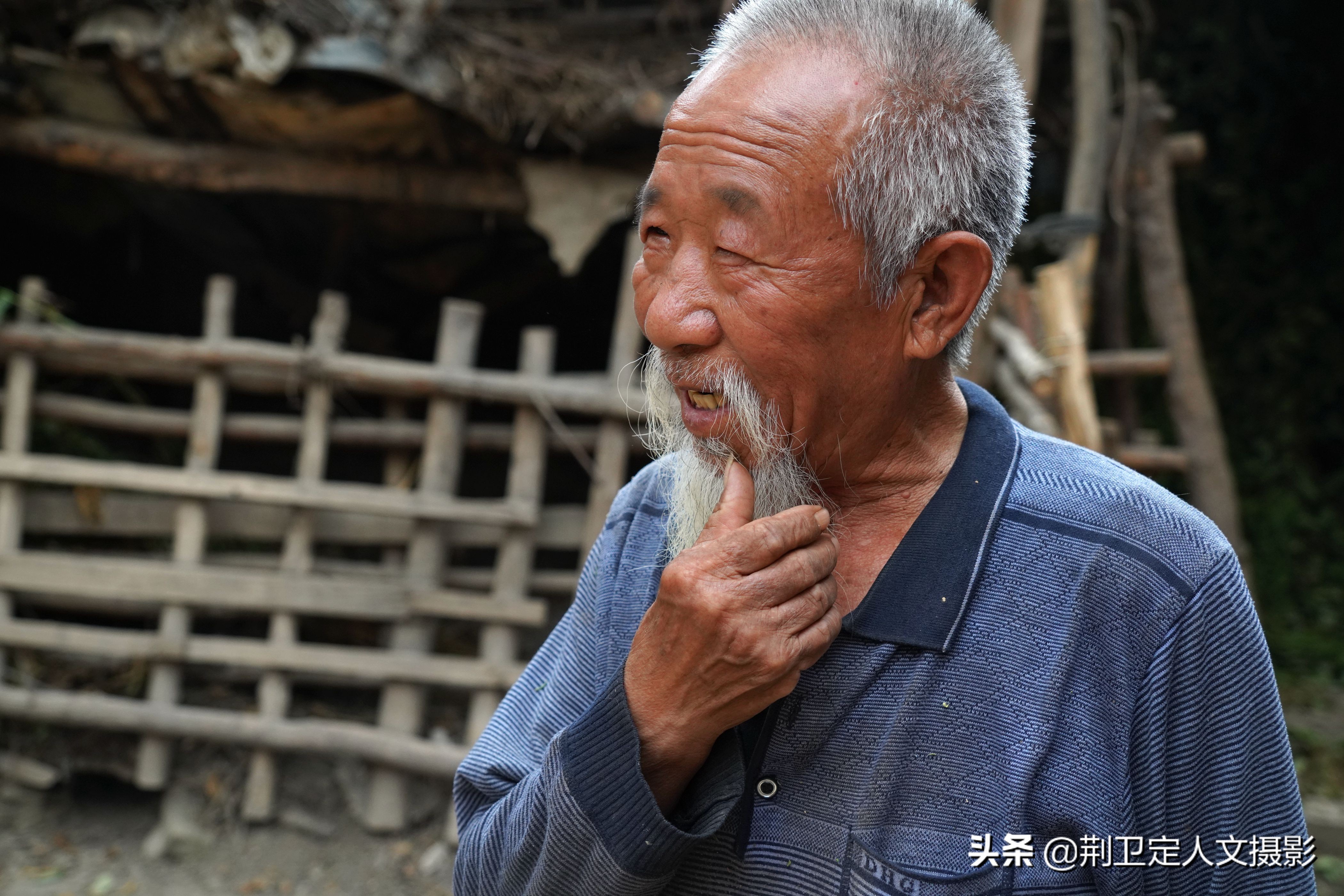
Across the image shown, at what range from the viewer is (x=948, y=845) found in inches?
48.2

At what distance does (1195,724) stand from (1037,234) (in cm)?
285

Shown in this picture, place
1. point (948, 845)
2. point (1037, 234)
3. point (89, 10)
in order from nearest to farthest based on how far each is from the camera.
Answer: point (948, 845)
point (1037, 234)
point (89, 10)

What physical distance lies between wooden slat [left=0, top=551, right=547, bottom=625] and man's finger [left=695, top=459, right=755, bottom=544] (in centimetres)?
330

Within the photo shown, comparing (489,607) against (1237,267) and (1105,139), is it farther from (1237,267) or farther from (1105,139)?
(1237,267)

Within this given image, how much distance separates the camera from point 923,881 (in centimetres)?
121

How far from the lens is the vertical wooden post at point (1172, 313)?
4492 mm

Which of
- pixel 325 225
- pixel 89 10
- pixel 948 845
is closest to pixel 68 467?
pixel 89 10

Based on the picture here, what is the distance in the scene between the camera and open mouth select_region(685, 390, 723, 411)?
51.1 inches

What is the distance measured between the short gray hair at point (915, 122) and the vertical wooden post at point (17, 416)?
4.26 m

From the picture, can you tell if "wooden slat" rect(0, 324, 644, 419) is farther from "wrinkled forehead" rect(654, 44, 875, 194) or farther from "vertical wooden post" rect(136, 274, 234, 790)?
"wrinkled forehead" rect(654, 44, 875, 194)

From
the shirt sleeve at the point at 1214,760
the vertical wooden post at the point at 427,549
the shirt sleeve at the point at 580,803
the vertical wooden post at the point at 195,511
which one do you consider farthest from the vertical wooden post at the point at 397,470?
the shirt sleeve at the point at 1214,760

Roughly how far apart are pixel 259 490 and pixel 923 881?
12.4 ft

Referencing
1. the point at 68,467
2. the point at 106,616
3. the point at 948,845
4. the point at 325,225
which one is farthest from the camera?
the point at 325,225

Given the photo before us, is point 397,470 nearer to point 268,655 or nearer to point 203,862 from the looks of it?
point 268,655
